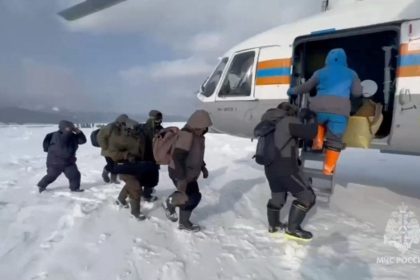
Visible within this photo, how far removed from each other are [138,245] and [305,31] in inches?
182

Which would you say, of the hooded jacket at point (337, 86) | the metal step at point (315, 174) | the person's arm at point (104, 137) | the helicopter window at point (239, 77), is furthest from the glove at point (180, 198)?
the helicopter window at point (239, 77)

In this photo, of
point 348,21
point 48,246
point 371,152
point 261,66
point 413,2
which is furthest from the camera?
point 371,152

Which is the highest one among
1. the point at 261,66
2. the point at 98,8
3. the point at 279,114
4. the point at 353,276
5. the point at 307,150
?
the point at 98,8

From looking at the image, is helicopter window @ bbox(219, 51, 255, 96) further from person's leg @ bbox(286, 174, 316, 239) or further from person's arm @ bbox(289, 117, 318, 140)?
person's leg @ bbox(286, 174, 316, 239)

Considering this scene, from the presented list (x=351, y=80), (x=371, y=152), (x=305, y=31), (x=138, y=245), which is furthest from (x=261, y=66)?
(x=371, y=152)

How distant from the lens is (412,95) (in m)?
5.00

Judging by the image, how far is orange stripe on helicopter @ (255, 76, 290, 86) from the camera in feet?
20.1

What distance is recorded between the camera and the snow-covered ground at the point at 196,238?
3.55 m

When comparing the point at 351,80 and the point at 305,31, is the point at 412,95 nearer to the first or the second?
the point at 351,80

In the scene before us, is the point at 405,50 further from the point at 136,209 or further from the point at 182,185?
the point at 136,209

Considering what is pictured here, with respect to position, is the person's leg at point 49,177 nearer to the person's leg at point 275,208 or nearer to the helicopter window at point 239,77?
the helicopter window at point 239,77

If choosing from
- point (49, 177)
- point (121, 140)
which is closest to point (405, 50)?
point (121, 140)

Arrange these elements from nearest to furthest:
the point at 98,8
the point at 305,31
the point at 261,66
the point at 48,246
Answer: the point at 48,246 < the point at 305,31 < the point at 261,66 < the point at 98,8

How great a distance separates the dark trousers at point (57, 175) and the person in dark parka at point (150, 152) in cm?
160
